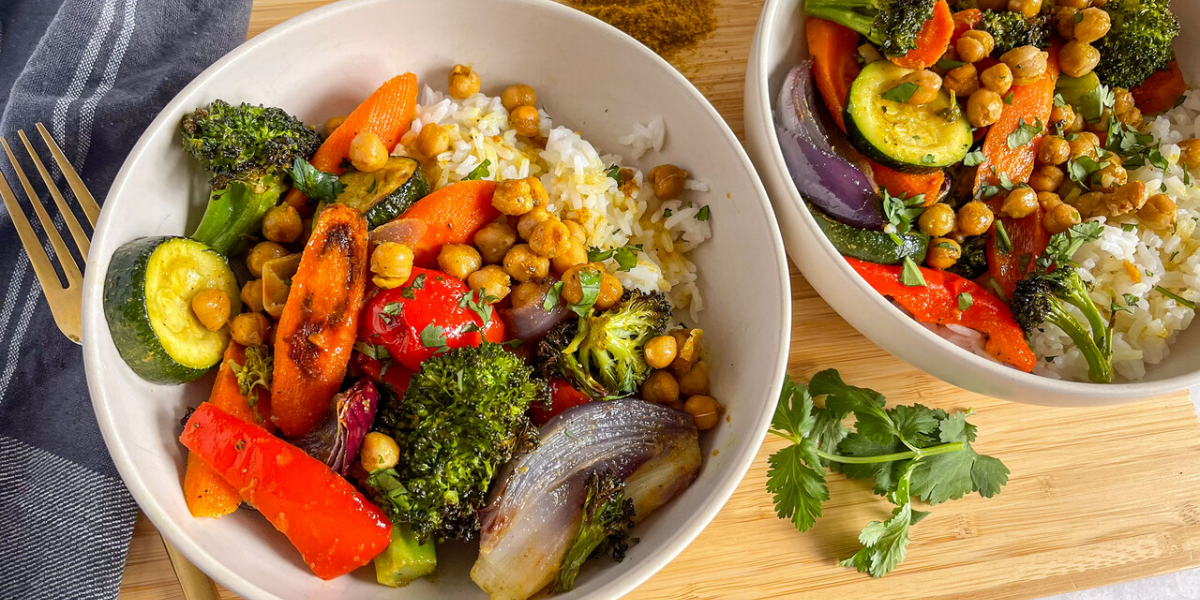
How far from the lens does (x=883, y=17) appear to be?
2.10 metres

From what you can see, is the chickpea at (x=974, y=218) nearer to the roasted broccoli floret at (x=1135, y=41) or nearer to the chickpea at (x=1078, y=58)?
the chickpea at (x=1078, y=58)

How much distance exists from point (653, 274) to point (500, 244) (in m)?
0.43

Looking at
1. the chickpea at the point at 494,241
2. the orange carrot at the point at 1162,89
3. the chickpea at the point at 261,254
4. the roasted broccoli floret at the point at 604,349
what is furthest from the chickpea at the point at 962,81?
the chickpea at the point at 261,254

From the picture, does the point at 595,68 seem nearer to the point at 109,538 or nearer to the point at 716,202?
the point at 716,202

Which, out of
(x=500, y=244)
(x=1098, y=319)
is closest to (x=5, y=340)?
(x=500, y=244)

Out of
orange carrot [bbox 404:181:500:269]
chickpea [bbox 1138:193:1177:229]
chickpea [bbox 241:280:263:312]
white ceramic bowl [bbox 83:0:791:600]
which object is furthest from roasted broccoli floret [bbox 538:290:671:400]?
chickpea [bbox 1138:193:1177:229]

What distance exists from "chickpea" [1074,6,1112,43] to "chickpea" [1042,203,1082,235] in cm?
52

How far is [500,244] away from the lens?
2049mm

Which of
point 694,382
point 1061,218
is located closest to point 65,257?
point 694,382

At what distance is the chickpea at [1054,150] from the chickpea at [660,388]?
1264 millimetres

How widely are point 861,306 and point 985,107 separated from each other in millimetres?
687

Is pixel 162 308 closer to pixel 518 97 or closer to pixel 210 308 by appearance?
pixel 210 308

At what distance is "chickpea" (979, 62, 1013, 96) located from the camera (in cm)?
213

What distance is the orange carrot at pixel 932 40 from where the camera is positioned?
6.91ft
